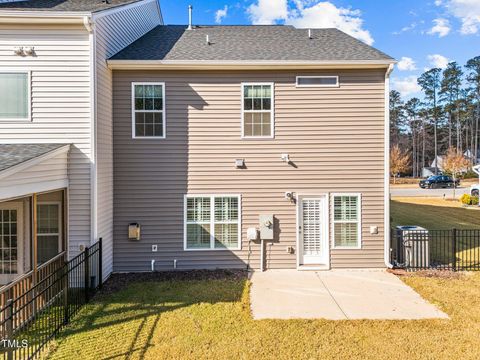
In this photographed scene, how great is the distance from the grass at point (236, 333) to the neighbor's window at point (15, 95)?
4.65 m

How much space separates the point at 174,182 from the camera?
27.9 feet

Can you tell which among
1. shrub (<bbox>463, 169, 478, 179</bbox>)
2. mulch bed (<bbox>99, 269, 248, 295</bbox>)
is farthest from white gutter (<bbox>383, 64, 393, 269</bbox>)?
shrub (<bbox>463, 169, 478, 179</bbox>)

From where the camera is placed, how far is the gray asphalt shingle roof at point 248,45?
8.49 meters

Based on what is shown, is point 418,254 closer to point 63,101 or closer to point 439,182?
point 63,101

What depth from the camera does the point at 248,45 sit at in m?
9.39

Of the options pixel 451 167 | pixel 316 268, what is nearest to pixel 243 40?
pixel 316 268

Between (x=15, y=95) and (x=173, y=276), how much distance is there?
5.68 metres

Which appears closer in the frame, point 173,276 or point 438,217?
point 173,276

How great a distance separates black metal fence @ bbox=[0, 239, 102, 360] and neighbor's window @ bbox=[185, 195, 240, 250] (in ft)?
7.74

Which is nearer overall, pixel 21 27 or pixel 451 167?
pixel 21 27

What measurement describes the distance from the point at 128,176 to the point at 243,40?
5.50 metres

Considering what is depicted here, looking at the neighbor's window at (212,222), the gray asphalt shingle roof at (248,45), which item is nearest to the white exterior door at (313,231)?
the neighbor's window at (212,222)

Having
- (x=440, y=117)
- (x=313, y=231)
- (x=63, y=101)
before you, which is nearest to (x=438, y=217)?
(x=313, y=231)

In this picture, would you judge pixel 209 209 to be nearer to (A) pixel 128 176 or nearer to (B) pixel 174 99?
(A) pixel 128 176
